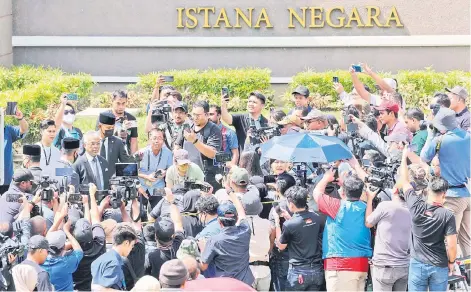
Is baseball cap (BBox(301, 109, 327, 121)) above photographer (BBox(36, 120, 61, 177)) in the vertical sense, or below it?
above

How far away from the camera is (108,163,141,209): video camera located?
11.6m

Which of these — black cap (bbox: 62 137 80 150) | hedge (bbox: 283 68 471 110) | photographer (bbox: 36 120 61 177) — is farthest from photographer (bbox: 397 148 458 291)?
hedge (bbox: 283 68 471 110)

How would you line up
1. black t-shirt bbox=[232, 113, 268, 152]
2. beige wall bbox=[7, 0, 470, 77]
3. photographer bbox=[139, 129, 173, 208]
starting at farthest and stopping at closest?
beige wall bbox=[7, 0, 470, 77]
black t-shirt bbox=[232, 113, 268, 152]
photographer bbox=[139, 129, 173, 208]

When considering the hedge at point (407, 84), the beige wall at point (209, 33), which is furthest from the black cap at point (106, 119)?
the beige wall at point (209, 33)

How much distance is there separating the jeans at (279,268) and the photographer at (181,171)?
188 cm

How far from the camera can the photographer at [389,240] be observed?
11.2 metres

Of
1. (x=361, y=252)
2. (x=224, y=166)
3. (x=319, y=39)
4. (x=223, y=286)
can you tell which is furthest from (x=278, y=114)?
(x=319, y=39)

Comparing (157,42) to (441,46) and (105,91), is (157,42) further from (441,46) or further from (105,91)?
(441,46)

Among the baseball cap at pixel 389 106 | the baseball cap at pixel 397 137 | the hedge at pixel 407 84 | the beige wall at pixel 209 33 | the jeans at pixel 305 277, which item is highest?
the beige wall at pixel 209 33

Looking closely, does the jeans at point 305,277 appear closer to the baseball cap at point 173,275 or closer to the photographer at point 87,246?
the photographer at point 87,246

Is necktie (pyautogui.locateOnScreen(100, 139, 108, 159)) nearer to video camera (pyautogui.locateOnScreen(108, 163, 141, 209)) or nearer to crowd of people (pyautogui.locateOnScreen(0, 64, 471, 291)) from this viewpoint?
crowd of people (pyautogui.locateOnScreen(0, 64, 471, 291))

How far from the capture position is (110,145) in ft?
46.3

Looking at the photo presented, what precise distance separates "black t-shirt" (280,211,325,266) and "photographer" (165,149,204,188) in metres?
2.13

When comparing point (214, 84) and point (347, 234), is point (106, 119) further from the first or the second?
point (214, 84)
